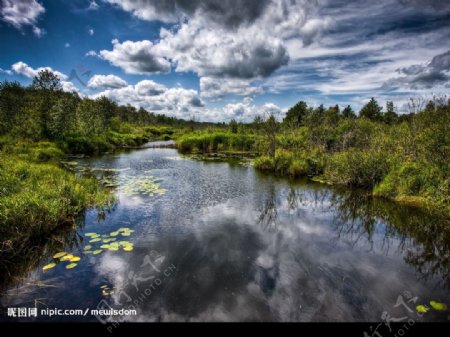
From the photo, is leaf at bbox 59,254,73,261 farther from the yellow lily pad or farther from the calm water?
the calm water

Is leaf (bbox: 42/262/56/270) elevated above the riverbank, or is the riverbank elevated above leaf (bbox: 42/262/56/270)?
the riverbank

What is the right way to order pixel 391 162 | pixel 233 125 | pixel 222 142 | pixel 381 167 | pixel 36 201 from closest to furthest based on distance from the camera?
pixel 36 201, pixel 391 162, pixel 381 167, pixel 222 142, pixel 233 125

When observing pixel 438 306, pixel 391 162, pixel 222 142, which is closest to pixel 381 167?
pixel 391 162

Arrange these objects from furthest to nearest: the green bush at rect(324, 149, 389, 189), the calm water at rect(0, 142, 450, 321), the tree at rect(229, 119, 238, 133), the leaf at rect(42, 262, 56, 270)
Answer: the tree at rect(229, 119, 238, 133) < the green bush at rect(324, 149, 389, 189) < the leaf at rect(42, 262, 56, 270) < the calm water at rect(0, 142, 450, 321)

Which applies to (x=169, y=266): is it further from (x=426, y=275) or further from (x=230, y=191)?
(x=230, y=191)

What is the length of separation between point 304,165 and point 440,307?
1531cm

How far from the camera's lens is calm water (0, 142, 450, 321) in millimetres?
5426

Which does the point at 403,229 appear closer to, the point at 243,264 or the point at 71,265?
the point at 243,264

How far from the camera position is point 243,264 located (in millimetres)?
7109

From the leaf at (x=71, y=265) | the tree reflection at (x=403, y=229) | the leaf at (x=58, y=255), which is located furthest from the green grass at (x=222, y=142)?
the leaf at (x=71, y=265)

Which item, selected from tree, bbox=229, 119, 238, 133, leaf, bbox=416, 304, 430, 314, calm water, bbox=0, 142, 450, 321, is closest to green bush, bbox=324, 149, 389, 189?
calm water, bbox=0, 142, 450, 321

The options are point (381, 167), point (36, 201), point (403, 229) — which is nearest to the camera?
point (36, 201)

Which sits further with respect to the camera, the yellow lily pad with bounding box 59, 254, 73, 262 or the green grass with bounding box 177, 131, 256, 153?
the green grass with bounding box 177, 131, 256, 153

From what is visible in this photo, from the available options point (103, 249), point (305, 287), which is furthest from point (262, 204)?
point (103, 249)
